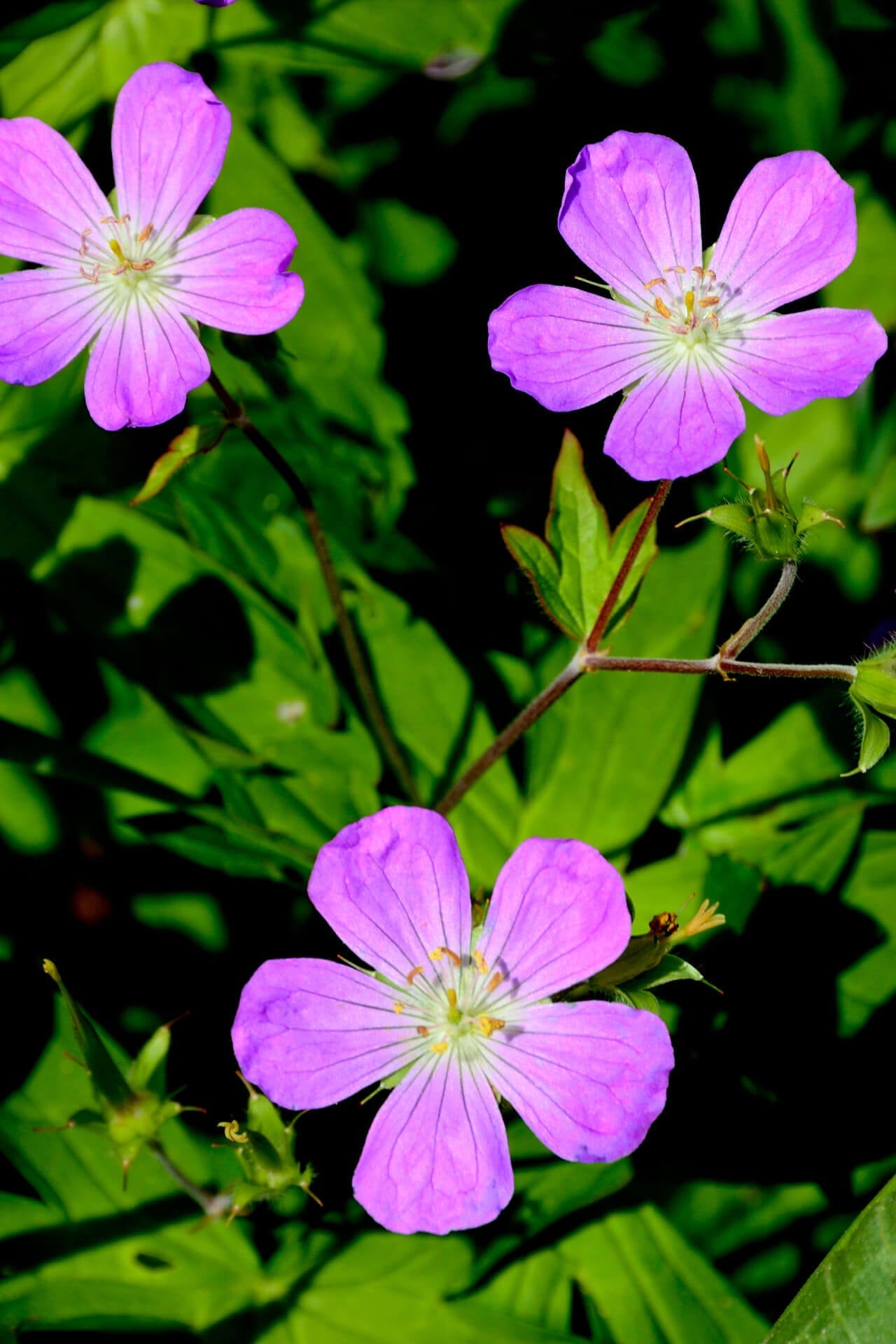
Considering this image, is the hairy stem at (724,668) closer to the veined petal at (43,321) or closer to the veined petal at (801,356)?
the veined petal at (801,356)

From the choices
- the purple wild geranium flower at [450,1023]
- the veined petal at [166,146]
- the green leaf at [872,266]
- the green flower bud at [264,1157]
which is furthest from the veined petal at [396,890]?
the green leaf at [872,266]

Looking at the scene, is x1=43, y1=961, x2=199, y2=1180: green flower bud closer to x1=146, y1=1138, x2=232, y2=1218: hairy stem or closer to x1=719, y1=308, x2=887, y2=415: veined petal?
x1=146, y1=1138, x2=232, y2=1218: hairy stem

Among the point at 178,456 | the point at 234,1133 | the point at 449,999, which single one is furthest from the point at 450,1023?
the point at 178,456

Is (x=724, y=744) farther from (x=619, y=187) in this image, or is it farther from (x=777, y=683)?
(x=619, y=187)

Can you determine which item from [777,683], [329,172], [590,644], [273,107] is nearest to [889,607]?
[777,683]

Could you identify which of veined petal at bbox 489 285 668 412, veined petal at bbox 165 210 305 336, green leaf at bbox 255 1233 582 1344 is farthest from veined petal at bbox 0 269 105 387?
green leaf at bbox 255 1233 582 1344
